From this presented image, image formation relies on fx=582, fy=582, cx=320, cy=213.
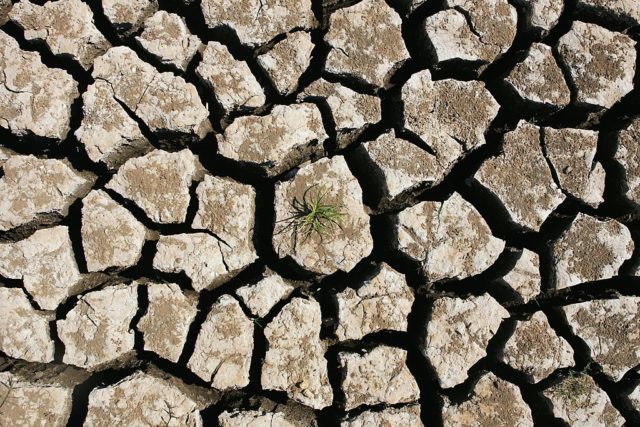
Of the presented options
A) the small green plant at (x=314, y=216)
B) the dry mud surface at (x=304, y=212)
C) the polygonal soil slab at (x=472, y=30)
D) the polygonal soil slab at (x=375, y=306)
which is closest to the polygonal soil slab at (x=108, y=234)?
the dry mud surface at (x=304, y=212)

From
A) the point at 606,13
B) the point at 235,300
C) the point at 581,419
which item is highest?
the point at 606,13

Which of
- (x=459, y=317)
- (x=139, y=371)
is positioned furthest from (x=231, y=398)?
(x=459, y=317)

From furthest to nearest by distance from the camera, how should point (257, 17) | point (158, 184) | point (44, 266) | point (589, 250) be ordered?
point (257, 17)
point (589, 250)
point (158, 184)
point (44, 266)

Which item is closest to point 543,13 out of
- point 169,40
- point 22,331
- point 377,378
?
point 169,40

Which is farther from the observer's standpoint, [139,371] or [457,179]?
[457,179]

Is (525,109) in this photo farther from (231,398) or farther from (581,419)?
(231,398)

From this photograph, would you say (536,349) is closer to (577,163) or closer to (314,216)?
(577,163)

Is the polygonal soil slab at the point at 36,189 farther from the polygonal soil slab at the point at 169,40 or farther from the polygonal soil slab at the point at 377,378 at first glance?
the polygonal soil slab at the point at 377,378

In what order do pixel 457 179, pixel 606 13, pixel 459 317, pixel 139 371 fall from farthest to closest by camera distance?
A: pixel 606 13, pixel 457 179, pixel 459 317, pixel 139 371
